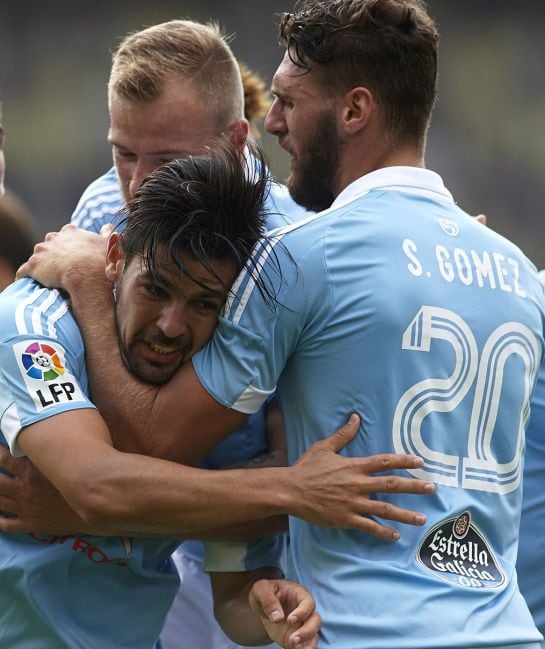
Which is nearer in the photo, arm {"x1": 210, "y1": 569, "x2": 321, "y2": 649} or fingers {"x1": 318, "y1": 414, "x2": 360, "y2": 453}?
arm {"x1": 210, "y1": 569, "x2": 321, "y2": 649}

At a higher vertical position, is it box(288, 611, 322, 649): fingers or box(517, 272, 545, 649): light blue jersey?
box(288, 611, 322, 649): fingers

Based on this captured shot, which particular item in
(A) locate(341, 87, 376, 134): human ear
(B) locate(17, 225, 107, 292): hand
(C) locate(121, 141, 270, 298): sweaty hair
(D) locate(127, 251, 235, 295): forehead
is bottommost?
(B) locate(17, 225, 107, 292): hand

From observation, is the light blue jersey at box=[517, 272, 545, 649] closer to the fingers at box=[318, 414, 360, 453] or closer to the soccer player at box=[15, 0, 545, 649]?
the soccer player at box=[15, 0, 545, 649]

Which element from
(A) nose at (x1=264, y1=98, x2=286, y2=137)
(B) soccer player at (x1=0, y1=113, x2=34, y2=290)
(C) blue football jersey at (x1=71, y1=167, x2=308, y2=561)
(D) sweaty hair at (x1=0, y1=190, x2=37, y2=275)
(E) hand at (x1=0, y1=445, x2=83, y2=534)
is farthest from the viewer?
(D) sweaty hair at (x1=0, y1=190, x2=37, y2=275)

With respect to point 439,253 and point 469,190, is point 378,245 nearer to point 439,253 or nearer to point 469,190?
point 439,253

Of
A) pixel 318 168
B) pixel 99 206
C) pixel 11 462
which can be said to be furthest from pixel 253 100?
pixel 11 462

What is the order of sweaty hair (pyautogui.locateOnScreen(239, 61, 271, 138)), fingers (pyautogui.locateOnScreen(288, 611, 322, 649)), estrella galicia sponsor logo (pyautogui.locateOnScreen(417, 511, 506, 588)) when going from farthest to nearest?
sweaty hair (pyautogui.locateOnScreen(239, 61, 271, 138)), estrella galicia sponsor logo (pyautogui.locateOnScreen(417, 511, 506, 588)), fingers (pyautogui.locateOnScreen(288, 611, 322, 649))

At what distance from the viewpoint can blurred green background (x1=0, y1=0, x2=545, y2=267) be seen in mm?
11164

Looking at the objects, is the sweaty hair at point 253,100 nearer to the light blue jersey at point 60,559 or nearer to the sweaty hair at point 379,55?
the sweaty hair at point 379,55

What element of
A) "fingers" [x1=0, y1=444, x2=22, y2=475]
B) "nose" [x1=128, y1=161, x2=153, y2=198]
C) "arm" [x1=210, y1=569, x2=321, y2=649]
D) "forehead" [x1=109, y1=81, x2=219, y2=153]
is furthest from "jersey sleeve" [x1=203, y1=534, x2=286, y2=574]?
"forehead" [x1=109, y1=81, x2=219, y2=153]

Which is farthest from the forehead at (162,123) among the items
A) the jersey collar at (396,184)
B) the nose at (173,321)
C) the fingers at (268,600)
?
the fingers at (268,600)

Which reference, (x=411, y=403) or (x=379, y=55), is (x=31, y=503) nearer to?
(x=411, y=403)

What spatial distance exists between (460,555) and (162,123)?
189 centimetres

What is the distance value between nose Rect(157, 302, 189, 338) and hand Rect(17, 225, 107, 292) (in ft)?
1.13
